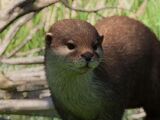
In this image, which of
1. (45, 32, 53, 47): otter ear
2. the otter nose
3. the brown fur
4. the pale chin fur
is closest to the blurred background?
the brown fur

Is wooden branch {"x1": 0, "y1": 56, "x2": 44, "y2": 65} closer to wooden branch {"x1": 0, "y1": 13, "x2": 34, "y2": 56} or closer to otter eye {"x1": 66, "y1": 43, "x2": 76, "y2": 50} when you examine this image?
wooden branch {"x1": 0, "y1": 13, "x2": 34, "y2": 56}

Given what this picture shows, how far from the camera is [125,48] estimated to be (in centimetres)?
488

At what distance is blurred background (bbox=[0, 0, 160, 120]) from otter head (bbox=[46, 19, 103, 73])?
3.36ft

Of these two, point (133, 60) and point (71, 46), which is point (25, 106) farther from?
point (71, 46)

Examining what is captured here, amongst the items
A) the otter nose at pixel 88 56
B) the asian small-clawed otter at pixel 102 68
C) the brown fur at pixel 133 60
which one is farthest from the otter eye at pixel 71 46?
the brown fur at pixel 133 60

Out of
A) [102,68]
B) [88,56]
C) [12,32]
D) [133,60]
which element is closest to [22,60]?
[12,32]

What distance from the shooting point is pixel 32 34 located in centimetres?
591

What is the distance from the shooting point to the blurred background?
548 centimetres

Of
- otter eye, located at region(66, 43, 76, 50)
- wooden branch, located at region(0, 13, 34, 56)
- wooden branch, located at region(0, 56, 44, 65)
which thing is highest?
otter eye, located at region(66, 43, 76, 50)

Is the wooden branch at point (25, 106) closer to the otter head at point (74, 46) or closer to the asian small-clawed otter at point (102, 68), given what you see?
the asian small-clawed otter at point (102, 68)

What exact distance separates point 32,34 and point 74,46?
5.51 ft

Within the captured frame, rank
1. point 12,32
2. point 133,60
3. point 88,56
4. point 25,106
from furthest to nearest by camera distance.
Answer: point 12,32
point 25,106
point 133,60
point 88,56

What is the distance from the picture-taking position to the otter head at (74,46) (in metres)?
4.17

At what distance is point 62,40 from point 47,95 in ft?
4.63
